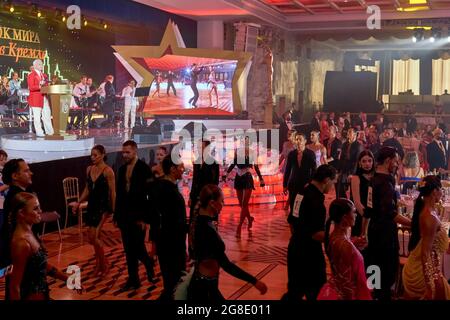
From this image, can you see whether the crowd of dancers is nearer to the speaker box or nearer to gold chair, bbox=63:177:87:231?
gold chair, bbox=63:177:87:231

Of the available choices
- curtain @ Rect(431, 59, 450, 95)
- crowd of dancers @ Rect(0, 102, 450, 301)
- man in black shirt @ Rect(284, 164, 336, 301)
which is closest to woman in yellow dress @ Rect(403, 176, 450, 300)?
crowd of dancers @ Rect(0, 102, 450, 301)

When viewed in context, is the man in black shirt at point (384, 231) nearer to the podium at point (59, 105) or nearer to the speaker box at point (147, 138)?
the podium at point (59, 105)

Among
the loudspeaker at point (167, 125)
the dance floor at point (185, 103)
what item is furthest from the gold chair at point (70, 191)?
the dance floor at point (185, 103)

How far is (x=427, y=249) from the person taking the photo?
3.98 m

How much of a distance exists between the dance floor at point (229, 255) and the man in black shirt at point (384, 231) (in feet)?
4.43

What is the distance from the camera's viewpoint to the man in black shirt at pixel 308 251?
155 inches

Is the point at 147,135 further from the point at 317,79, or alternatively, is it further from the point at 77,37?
the point at 317,79

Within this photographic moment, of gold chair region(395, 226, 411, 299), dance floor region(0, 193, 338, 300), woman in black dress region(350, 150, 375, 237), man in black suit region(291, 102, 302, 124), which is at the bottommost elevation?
dance floor region(0, 193, 338, 300)

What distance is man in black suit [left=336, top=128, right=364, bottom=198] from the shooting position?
28.0 ft

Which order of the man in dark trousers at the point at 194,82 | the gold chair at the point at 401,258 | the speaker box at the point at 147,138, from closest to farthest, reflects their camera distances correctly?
the gold chair at the point at 401,258 < the speaker box at the point at 147,138 < the man in dark trousers at the point at 194,82

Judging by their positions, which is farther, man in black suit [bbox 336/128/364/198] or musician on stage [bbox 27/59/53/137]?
musician on stage [bbox 27/59/53/137]

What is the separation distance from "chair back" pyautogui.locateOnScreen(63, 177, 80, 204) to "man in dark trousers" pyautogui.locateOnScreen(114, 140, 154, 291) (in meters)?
2.95

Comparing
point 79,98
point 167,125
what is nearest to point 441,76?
point 167,125

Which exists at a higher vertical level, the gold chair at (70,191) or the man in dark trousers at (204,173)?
the man in dark trousers at (204,173)
